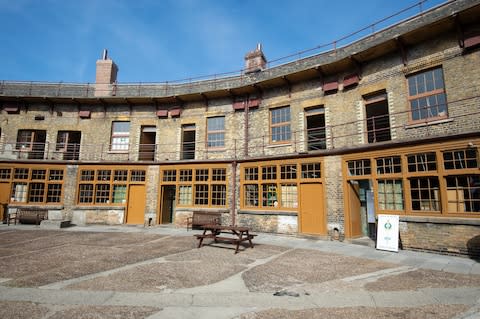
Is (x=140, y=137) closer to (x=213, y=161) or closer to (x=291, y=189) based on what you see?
(x=213, y=161)

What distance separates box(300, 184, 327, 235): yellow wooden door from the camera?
10898 millimetres

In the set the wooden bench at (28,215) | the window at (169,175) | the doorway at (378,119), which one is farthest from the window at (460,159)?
the wooden bench at (28,215)

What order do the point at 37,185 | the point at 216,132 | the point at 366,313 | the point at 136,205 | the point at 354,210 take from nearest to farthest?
the point at 366,313
the point at 354,210
the point at 216,132
the point at 136,205
the point at 37,185

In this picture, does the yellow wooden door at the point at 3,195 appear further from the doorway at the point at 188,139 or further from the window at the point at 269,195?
the window at the point at 269,195

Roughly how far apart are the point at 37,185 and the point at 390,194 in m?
18.2

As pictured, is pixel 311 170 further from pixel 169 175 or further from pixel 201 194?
pixel 169 175

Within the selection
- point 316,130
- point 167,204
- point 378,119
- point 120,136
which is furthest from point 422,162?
point 120,136

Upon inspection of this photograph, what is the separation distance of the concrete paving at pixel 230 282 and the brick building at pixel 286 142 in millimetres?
2396

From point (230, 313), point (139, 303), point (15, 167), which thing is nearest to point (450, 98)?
point (230, 313)

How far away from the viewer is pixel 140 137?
52.1 ft

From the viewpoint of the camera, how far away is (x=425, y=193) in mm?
8547

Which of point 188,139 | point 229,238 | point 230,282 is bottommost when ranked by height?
point 230,282

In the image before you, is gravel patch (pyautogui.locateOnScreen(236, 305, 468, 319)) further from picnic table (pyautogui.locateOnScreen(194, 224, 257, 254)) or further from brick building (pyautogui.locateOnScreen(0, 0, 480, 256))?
brick building (pyautogui.locateOnScreen(0, 0, 480, 256))

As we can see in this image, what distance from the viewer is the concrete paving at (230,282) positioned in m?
4.04
